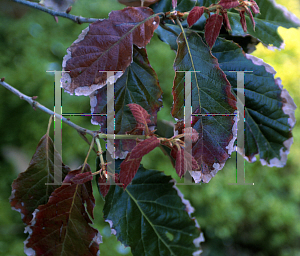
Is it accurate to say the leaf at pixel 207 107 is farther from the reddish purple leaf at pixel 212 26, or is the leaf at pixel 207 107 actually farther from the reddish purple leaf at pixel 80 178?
the reddish purple leaf at pixel 80 178

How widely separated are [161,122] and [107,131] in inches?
9.2

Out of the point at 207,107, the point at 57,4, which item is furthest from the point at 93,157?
the point at 207,107

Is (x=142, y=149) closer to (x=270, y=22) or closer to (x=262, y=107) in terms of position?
(x=262, y=107)

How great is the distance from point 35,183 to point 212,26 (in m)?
0.42

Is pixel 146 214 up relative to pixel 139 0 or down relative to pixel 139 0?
down

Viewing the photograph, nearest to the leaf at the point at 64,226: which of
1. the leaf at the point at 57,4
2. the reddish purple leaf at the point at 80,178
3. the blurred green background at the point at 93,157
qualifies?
the reddish purple leaf at the point at 80,178

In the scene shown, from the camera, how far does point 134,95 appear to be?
489mm

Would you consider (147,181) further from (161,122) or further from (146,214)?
(161,122)

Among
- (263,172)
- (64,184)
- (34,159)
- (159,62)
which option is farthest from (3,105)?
(263,172)

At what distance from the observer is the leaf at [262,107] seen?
0.51 meters

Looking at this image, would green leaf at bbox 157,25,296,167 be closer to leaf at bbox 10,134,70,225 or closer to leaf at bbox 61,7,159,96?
leaf at bbox 61,7,159,96

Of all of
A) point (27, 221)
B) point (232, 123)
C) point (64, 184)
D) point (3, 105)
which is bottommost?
point (3, 105)

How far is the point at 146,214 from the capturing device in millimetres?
517

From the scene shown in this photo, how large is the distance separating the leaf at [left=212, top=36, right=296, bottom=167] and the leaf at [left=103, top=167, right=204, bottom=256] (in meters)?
0.18
